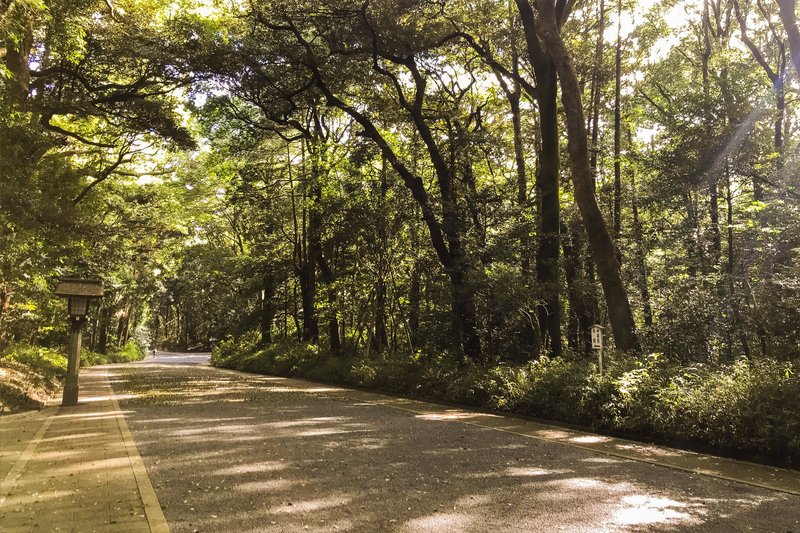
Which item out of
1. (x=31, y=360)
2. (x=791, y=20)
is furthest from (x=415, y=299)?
(x=31, y=360)

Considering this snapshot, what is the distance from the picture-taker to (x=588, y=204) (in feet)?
36.3

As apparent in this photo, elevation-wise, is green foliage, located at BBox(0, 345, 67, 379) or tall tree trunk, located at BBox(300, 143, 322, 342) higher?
tall tree trunk, located at BBox(300, 143, 322, 342)

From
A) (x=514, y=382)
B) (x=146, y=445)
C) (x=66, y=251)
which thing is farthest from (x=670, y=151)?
(x=66, y=251)

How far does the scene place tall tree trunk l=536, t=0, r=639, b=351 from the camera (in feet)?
35.6

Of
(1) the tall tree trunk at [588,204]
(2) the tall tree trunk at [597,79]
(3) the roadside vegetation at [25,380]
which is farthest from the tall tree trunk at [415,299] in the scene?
(3) the roadside vegetation at [25,380]

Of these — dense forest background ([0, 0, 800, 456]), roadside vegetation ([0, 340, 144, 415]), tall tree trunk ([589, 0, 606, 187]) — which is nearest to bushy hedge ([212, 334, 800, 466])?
dense forest background ([0, 0, 800, 456])

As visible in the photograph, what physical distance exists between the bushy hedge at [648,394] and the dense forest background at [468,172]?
7 centimetres

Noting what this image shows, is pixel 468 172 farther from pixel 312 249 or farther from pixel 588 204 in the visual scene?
pixel 312 249

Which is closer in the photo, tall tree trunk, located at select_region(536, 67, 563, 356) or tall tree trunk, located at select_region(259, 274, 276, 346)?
tall tree trunk, located at select_region(536, 67, 563, 356)

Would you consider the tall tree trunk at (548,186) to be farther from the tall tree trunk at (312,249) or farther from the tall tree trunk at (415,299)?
the tall tree trunk at (312,249)

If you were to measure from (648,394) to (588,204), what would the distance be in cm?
442

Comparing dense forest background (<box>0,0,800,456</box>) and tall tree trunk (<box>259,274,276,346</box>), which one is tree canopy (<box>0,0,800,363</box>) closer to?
dense forest background (<box>0,0,800,456</box>)

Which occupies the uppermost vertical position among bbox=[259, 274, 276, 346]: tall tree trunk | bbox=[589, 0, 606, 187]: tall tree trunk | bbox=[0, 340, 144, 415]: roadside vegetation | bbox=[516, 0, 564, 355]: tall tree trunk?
bbox=[589, 0, 606, 187]: tall tree trunk

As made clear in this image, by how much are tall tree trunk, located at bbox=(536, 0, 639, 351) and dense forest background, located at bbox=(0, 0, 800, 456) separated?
48 millimetres
